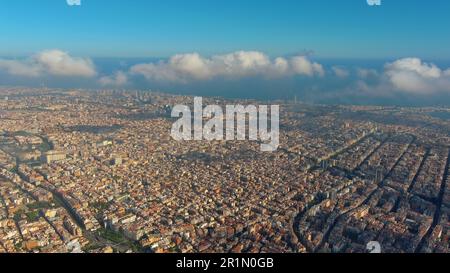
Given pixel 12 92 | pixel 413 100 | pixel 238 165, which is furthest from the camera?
pixel 413 100

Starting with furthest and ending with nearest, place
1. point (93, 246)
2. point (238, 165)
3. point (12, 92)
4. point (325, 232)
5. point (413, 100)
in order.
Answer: point (413, 100) → point (12, 92) → point (238, 165) → point (325, 232) → point (93, 246)

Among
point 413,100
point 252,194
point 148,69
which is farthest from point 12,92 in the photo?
point 413,100

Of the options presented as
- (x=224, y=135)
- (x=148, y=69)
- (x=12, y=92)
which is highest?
(x=148, y=69)
